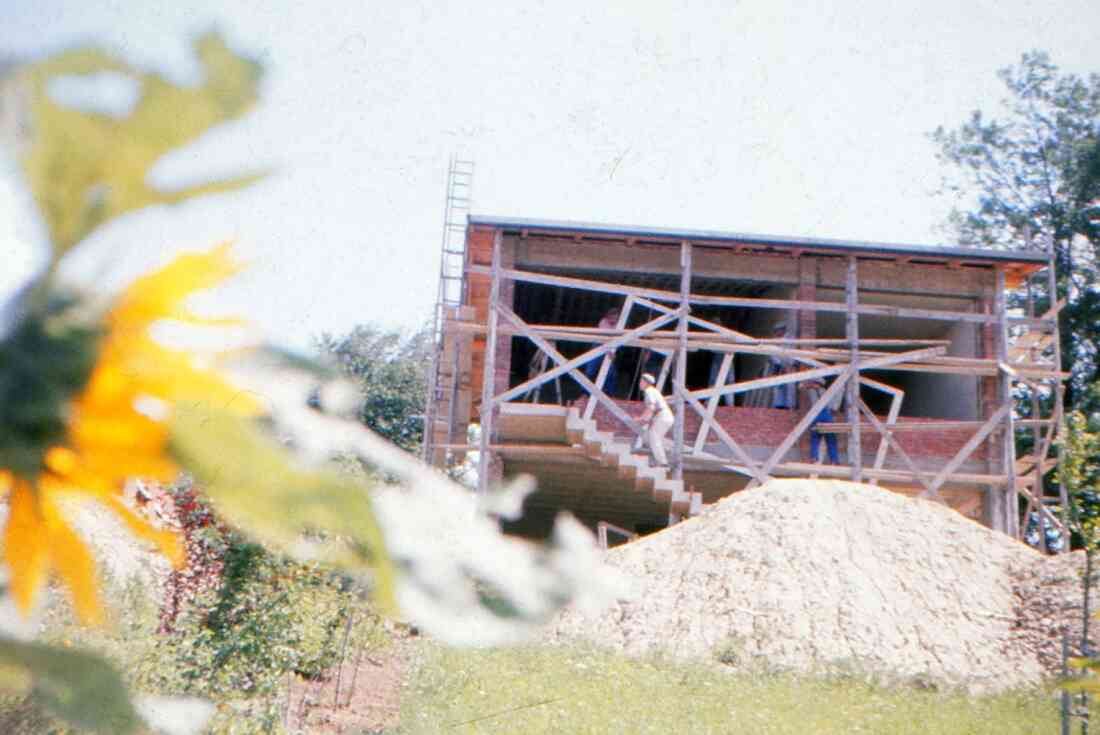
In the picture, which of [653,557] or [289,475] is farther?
[653,557]

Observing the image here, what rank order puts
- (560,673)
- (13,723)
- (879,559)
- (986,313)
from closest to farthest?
1. (13,723)
2. (560,673)
3. (879,559)
4. (986,313)

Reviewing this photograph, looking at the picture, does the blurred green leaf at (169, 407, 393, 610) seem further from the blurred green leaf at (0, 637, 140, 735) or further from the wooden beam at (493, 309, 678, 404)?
the wooden beam at (493, 309, 678, 404)

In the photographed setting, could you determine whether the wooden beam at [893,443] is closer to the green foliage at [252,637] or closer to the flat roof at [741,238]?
the flat roof at [741,238]

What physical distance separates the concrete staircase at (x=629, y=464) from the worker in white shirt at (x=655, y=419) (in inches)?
8.7

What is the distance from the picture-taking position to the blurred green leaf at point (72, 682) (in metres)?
0.20

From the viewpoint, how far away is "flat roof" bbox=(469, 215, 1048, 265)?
13438mm

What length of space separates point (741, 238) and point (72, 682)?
1381 centimetres

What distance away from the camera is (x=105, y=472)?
0.75ft

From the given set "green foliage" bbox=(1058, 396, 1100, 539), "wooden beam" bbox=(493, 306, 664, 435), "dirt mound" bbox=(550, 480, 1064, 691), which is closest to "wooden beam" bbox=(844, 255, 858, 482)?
"dirt mound" bbox=(550, 480, 1064, 691)

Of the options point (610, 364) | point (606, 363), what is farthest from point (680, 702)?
point (610, 364)

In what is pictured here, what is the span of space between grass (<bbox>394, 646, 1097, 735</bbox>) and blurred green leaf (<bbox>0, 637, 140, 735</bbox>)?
4.30 meters

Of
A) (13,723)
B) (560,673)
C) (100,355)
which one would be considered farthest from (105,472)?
(560,673)

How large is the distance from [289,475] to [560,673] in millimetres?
7262

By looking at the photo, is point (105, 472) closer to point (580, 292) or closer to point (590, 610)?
point (590, 610)
